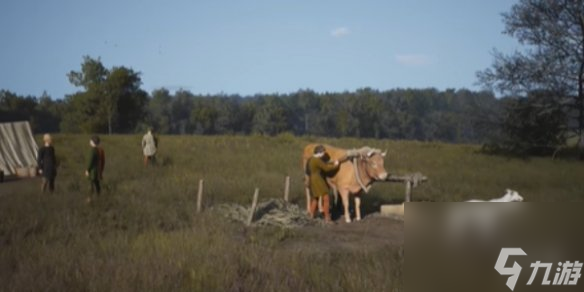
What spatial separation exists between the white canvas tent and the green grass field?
1.52 metres

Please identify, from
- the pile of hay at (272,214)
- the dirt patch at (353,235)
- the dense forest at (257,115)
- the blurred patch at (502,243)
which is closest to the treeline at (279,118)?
the dense forest at (257,115)

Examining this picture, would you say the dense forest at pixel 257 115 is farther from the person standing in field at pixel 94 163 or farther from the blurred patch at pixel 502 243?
the blurred patch at pixel 502 243

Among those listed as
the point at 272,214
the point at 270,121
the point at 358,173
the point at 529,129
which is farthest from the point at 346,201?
the point at 270,121

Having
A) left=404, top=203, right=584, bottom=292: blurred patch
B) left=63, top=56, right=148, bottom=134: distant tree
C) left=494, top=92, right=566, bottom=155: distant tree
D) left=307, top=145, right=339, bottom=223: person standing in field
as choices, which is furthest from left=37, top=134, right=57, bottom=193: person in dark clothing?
left=63, top=56, right=148, bottom=134: distant tree

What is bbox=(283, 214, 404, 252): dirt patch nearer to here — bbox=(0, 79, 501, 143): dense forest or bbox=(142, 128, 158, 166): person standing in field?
bbox=(142, 128, 158, 166): person standing in field

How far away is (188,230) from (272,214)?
3994mm

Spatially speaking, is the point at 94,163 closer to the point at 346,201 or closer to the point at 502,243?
the point at 346,201

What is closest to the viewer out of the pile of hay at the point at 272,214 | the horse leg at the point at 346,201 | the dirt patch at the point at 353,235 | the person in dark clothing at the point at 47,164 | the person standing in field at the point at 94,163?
the dirt patch at the point at 353,235

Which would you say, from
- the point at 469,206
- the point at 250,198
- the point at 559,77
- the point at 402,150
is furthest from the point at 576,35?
the point at 469,206

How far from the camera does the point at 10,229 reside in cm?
1054

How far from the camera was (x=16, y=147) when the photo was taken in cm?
2680

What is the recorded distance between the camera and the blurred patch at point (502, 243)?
296 cm

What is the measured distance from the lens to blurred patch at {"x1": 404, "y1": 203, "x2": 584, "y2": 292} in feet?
9.71

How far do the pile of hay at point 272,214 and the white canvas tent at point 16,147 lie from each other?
14.3m
